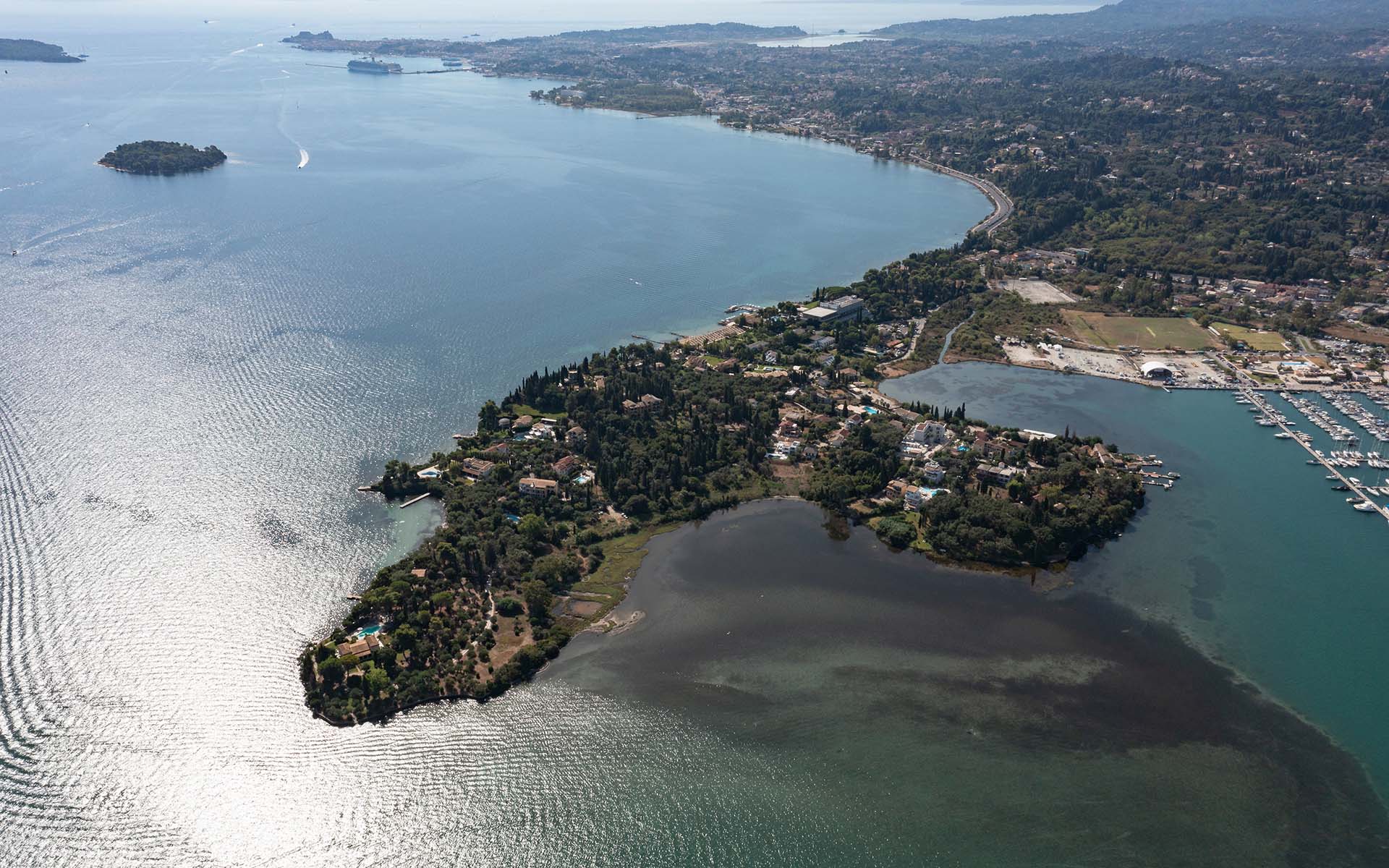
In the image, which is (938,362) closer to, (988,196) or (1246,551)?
(1246,551)

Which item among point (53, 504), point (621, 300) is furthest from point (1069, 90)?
point (53, 504)

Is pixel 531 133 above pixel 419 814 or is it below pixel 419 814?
above

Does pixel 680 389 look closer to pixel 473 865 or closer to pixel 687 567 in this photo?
pixel 687 567

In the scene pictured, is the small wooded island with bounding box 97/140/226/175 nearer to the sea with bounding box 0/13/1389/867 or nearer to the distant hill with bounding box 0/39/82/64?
the sea with bounding box 0/13/1389/867

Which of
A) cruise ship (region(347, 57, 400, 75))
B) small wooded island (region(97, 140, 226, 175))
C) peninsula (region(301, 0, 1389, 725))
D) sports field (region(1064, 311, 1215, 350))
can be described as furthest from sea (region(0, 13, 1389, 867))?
cruise ship (region(347, 57, 400, 75))

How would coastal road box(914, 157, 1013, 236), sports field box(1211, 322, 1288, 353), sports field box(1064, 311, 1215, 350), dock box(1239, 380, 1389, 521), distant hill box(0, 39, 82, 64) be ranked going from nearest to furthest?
dock box(1239, 380, 1389, 521) → sports field box(1211, 322, 1288, 353) → sports field box(1064, 311, 1215, 350) → coastal road box(914, 157, 1013, 236) → distant hill box(0, 39, 82, 64)

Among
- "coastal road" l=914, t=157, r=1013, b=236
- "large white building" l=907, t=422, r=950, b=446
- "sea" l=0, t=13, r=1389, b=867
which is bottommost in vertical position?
"sea" l=0, t=13, r=1389, b=867

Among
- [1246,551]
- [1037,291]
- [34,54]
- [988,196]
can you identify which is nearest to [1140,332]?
[1037,291]
